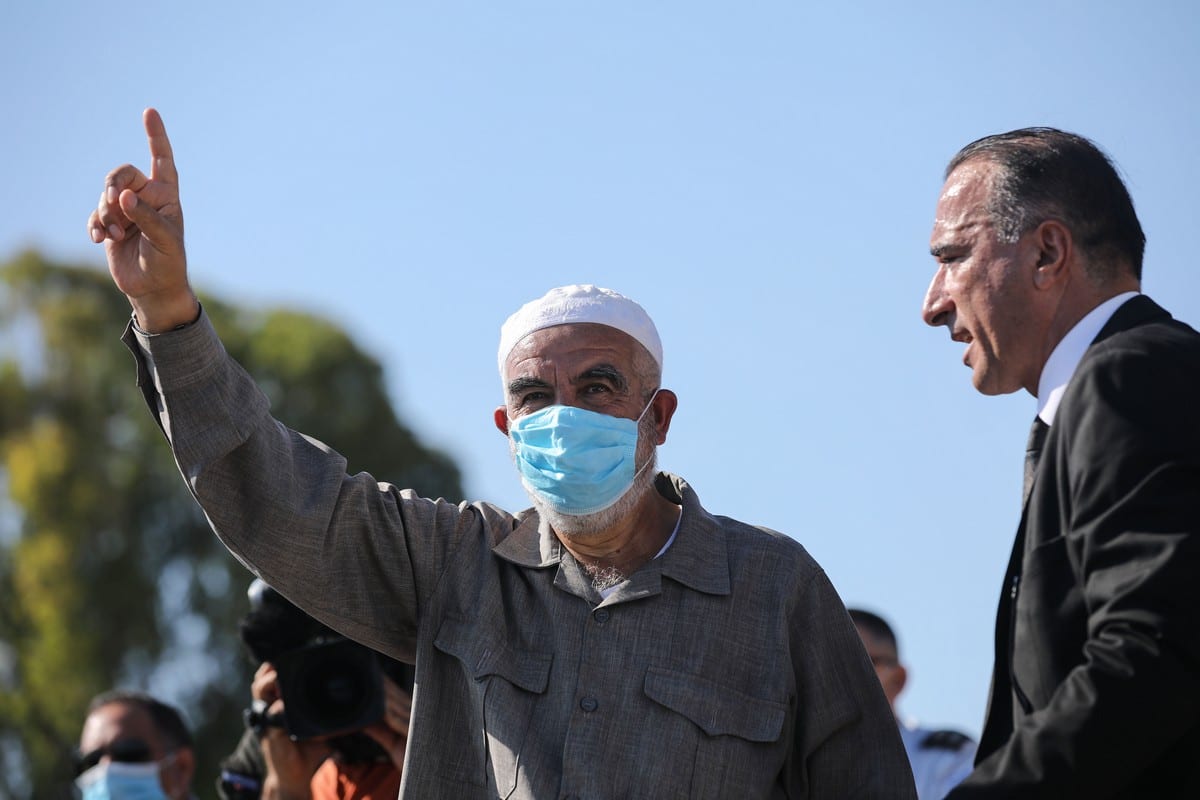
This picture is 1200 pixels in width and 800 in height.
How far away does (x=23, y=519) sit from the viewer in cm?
2620

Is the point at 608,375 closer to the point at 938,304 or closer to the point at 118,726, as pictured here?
the point at 938,304

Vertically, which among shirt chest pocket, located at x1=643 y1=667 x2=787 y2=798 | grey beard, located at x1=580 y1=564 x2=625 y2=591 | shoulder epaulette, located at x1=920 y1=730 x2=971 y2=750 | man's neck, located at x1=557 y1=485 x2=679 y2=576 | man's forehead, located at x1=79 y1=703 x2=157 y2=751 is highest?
man's neck, located at x1=557 y1=485 x2=679 y2=576

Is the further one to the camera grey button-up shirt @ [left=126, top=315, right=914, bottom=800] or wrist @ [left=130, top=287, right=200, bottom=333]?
grey button-up shirt @ [left=126, top=315, right=914, bottom=800]

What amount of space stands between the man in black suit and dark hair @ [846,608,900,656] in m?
4.74

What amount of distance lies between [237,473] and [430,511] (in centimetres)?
62

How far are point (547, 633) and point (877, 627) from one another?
449cm

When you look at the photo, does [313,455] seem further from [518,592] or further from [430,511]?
[518,592]

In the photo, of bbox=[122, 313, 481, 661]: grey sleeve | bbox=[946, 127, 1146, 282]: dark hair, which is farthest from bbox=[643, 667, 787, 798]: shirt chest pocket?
bbox=[946, 127, 1146, 282]: dark hair

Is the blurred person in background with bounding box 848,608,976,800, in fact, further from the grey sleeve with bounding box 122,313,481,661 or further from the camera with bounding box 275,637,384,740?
the grey sleeve with bounding box 122,313,481,661

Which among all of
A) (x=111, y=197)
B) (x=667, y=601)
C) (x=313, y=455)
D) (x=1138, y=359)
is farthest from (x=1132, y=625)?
(x=111, y=197)

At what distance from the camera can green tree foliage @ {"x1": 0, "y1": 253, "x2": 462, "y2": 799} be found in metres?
24.2

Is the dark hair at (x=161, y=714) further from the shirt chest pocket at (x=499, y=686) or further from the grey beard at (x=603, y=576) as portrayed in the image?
the grey beard at (x=603, y=576)

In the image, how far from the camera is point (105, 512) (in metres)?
26.4

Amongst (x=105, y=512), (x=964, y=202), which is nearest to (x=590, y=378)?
(x=964, y=202)
